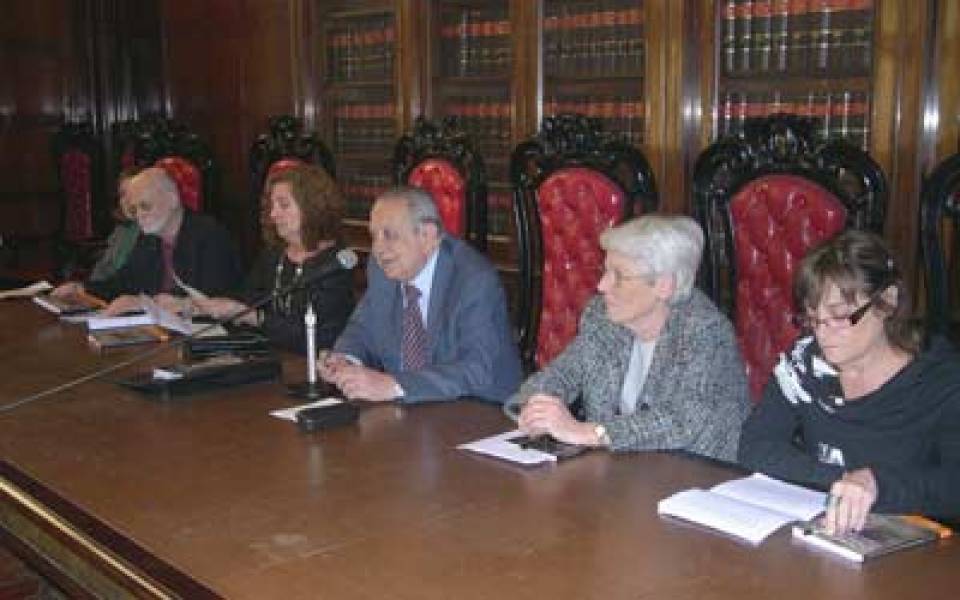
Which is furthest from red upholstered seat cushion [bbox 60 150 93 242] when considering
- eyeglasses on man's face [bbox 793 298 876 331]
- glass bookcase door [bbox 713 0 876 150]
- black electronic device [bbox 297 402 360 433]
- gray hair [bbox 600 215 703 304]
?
eyeglasses on man's face [bbox 793 298 876 331]

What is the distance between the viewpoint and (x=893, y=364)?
1944 mm

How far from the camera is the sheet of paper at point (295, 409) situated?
2.28 meters

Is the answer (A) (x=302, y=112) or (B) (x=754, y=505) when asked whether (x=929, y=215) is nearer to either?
(B) (x=754, y=505)

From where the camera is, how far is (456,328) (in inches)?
107

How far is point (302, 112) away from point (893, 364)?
163 inches

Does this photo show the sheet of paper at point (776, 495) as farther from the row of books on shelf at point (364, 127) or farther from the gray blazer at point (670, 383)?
the row of books on shelf at point (364, 127)

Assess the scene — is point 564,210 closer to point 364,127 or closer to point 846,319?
point 846,319

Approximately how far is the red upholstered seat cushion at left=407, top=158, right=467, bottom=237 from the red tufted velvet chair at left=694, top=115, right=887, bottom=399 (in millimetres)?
961

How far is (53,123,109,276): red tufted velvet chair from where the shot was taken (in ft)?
20.3

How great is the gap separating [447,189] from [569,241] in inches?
21.5

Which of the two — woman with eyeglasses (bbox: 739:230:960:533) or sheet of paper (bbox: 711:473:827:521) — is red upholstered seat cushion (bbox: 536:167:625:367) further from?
sheet of paper (bbox: 711:473:827:521)

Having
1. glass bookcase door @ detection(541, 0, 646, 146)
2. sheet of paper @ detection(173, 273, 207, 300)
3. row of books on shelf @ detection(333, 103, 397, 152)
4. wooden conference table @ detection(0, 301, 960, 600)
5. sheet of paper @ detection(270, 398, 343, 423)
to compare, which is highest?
glass bookcase door @ detection(541, 0, 646, 146)

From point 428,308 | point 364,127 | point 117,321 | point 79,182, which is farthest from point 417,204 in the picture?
point 79,182

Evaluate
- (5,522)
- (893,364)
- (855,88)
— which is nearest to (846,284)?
(893,364)
